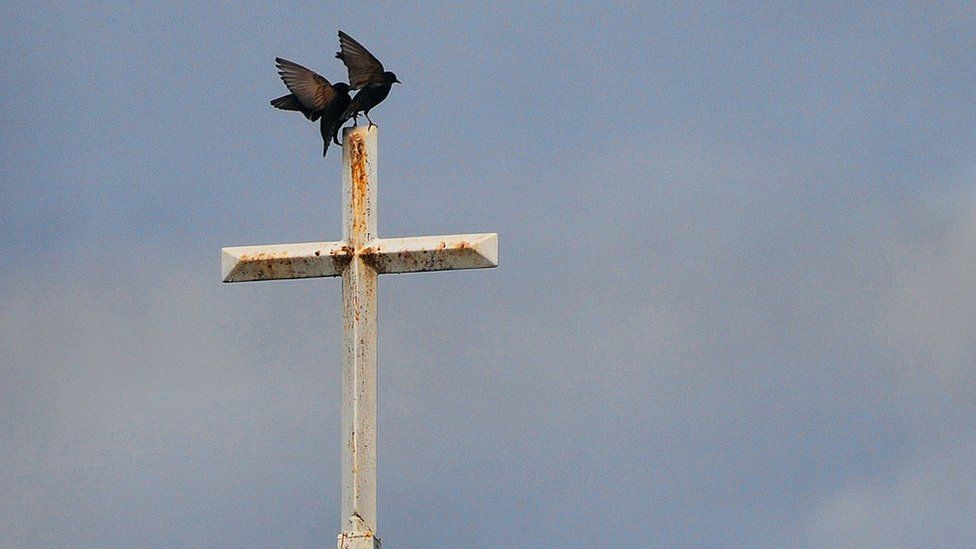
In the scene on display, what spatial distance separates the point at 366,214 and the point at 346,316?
2.51ft

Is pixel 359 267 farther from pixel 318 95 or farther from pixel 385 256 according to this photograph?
pixel 318 95

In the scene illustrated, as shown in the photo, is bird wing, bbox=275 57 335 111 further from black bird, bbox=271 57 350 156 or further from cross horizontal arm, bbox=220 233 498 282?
cross horizontal arm, bbox=220 233 498 282

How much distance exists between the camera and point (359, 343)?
563 inches

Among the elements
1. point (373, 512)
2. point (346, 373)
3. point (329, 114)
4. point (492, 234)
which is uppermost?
point (329, 114)

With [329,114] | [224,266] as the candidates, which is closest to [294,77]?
[329,114]

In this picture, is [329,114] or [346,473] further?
[329,114]

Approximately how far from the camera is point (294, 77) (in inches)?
598

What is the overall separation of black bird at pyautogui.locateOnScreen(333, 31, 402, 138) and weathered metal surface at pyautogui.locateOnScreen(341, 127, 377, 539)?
0.84 feet

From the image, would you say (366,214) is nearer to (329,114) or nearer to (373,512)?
(329,114)

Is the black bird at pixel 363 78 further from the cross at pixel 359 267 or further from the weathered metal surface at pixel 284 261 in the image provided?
the weathered metal surface at pixel 284 261

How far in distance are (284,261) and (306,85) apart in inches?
51.2

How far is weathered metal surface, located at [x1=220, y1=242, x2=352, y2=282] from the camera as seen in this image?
1465cm

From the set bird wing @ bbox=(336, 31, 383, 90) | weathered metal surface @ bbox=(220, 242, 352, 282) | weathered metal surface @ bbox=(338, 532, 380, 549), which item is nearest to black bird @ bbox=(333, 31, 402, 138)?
bird wing @ bbox=(336, 31, 383, 90)

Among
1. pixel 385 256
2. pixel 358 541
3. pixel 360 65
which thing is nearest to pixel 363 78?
pixel 360 65
